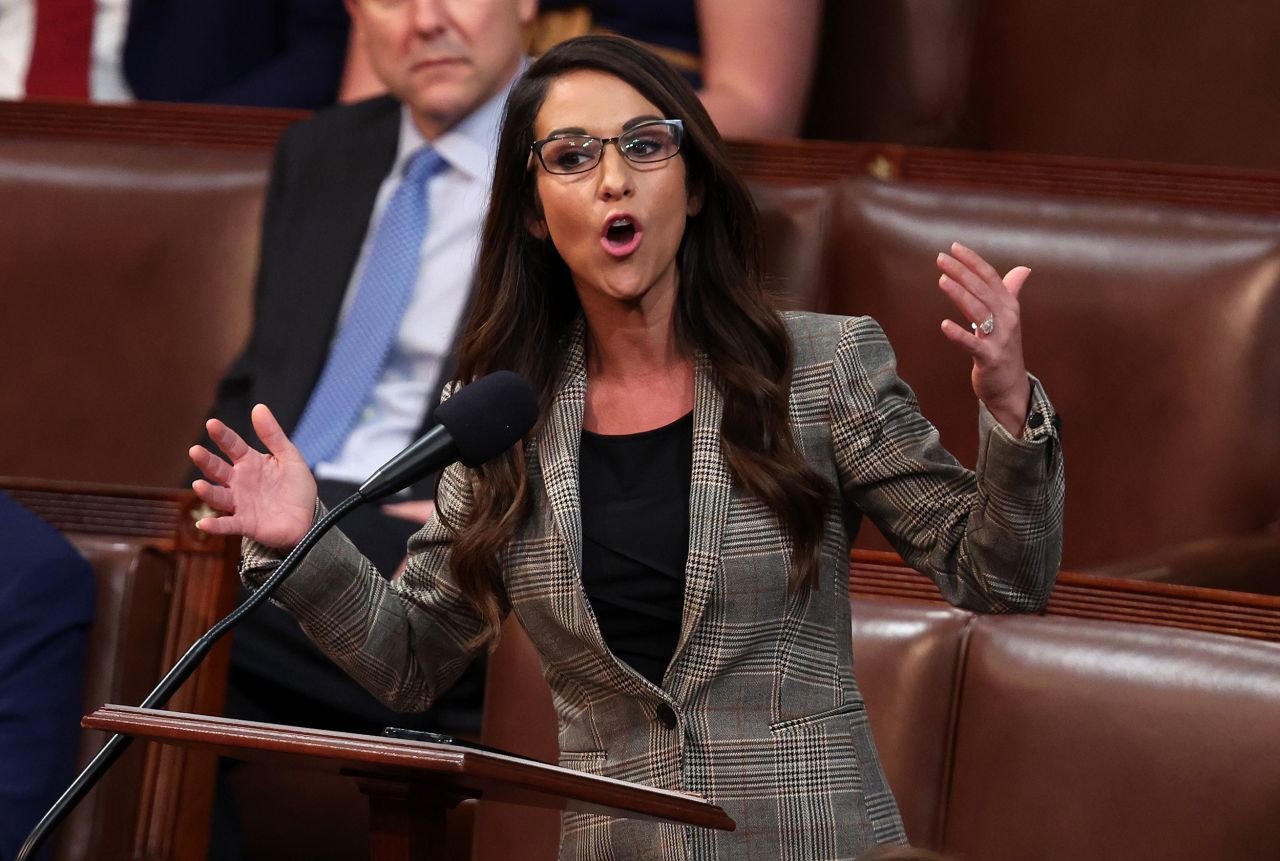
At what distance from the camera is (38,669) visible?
113cm

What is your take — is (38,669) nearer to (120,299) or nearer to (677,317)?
(677,317)

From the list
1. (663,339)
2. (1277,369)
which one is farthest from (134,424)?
(1277,369)

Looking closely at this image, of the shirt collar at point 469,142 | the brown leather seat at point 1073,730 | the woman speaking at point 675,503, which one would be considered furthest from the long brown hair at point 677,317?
the shirt collar at point 469,142

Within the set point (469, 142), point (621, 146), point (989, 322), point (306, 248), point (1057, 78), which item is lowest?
point (989, 322)

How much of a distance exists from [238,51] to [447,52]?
1.63ft

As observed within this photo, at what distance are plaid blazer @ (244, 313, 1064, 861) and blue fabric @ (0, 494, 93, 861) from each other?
11.8 inches

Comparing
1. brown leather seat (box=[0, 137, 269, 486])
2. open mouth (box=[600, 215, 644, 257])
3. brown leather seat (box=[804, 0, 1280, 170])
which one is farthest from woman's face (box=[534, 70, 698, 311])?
brown leather seat (box=[804, 0, 1280, 170])

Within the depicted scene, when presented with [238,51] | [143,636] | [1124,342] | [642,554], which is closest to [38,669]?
[143,636]

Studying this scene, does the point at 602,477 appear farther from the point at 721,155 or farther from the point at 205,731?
the point at 205,731

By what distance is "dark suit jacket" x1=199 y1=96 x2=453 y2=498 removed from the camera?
5.16 feet

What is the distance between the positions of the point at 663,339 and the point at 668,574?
140 millimetres

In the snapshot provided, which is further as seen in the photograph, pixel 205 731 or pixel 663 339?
pixel 663 339

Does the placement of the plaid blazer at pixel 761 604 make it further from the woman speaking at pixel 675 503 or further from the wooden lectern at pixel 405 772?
the wooden lectern at pixel 405 772

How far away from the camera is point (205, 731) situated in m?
0.65
